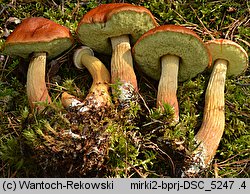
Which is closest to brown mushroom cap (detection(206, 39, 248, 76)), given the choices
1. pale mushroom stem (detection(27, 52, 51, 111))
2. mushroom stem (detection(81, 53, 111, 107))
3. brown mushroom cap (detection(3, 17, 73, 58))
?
mushroom stem (detection(81, 53, 111, 107))

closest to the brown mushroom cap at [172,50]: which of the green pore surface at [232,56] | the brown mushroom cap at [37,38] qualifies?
the green pore surface at [232,56]

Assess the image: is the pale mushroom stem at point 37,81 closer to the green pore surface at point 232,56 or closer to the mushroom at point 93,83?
the mushroom at point 93,83

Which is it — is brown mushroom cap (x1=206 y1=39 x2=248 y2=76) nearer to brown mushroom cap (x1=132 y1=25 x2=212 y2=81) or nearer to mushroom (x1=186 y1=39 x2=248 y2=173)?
mushroom (x1=186 y1=39 x2=248 y2=173)

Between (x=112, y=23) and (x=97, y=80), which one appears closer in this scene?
(x=112, y=23)

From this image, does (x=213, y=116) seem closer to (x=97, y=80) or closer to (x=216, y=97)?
(x=216, y=97)

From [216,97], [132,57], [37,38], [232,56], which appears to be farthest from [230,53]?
[37,38]

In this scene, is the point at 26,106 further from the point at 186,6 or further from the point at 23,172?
the point at 186,6
